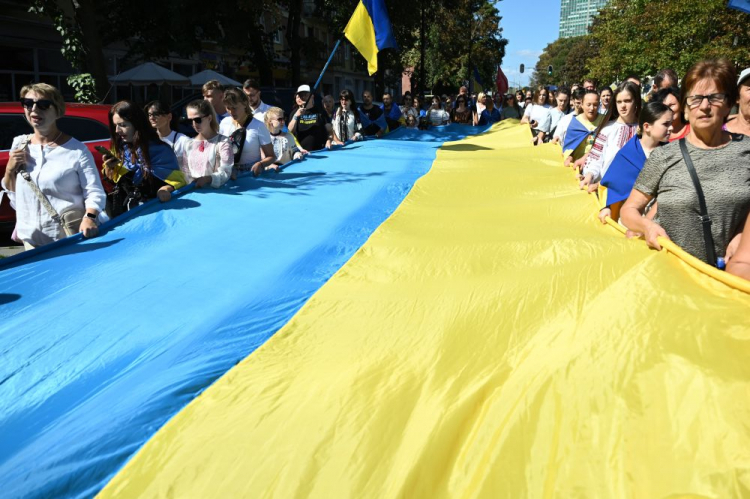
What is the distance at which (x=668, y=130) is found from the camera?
11.6ft

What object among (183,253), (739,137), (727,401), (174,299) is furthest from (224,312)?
(739,137)

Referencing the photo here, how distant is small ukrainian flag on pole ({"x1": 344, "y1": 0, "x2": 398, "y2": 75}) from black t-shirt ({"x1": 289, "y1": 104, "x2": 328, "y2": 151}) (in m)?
2.07

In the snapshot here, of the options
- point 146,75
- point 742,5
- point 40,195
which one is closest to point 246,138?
point 40,195

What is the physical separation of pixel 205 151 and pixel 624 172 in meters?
3.16

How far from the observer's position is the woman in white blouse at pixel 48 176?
346 centimetres

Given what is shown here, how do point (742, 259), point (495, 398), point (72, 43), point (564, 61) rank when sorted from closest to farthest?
point (495, 398) → point (742, 259) → point (72, 43) → point (564, 61)

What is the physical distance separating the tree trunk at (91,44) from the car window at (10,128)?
589 cm

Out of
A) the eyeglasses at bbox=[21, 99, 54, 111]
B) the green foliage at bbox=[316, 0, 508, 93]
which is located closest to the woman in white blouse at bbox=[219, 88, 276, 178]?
the eyeglasses at bbox=[21, 99, 54, 111]

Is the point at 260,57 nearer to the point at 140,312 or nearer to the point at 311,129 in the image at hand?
the point at 311,129

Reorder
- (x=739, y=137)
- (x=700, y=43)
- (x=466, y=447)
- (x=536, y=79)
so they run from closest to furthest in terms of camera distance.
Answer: (x=466, y=447), (x=739, y=137), (x=700, y=43), (x=536, y=79)

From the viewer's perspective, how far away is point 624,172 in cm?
358

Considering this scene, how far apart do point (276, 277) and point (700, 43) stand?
19064mm

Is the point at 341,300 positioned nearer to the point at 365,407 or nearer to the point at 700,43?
the point at 365,407

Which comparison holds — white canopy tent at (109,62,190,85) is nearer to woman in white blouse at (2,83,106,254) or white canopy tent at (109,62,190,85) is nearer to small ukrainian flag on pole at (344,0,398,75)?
small ukrainian flag on pole at (344,0,398,75)
